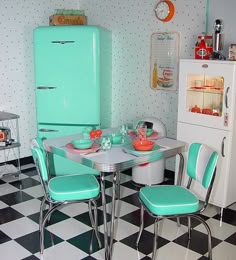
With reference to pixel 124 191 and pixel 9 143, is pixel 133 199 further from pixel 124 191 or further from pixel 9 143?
pixel 9 143

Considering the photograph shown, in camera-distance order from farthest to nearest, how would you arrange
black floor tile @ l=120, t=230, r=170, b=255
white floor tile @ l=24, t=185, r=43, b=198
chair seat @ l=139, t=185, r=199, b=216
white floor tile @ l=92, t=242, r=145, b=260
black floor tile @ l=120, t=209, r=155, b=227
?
white floor tile @ l=24, t=185, r=43, b=198
black floor tile @ l=120, t=209, r=155, b=227
black floor tile @ l=120, t=230, r=170, b=255
white floor tile @ l=92, t=242, r=145, b=260
chair seat @ l=139, t=185, r=199, b=216

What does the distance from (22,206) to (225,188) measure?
1.89m

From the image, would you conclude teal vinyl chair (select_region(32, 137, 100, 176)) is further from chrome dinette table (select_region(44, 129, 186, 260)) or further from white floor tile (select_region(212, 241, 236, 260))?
white floor tile (select_region(212, 241, 236, 260))

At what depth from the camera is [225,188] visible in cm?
332

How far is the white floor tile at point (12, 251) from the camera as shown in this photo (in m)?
2.78

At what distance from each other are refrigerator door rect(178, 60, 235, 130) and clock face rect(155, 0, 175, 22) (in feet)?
2.57

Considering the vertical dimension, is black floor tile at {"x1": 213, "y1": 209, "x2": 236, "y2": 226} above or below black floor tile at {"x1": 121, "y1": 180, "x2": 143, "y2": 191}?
below

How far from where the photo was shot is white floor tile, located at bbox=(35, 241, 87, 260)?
9.09ft

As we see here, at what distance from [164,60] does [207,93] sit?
2.78 ft

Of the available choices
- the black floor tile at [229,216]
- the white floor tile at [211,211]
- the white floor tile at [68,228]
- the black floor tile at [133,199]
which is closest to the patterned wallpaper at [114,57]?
the black floor tile at [133,199]

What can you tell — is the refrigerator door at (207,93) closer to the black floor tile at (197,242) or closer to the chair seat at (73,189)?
the black floor tile at (197,242)

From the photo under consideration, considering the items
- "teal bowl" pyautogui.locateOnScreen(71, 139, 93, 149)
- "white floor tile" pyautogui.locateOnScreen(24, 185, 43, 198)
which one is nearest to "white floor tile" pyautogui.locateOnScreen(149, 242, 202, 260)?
"teal bowl" pyautogui.locateOnScreen(71, 139, 93, 149)

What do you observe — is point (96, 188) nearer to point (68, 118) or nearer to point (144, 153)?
point (144, 153)

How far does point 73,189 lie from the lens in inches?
107
